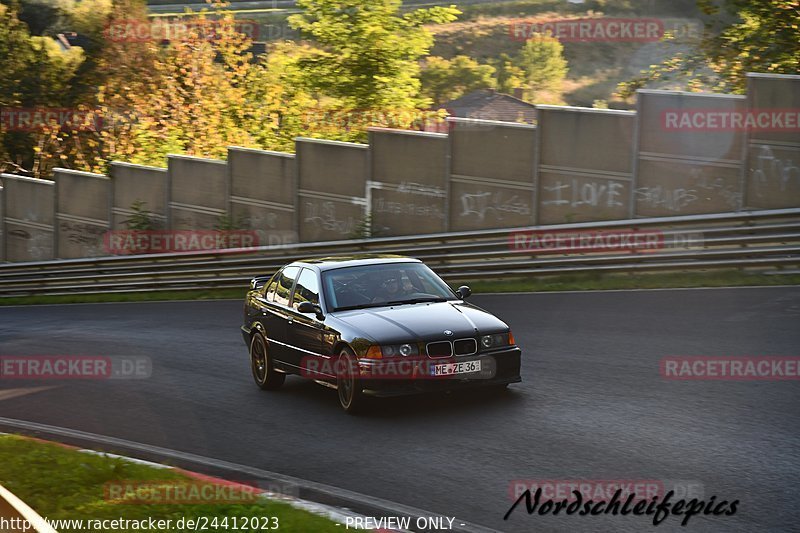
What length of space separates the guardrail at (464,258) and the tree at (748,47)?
24.4 feet

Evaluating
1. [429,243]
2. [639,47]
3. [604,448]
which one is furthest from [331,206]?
[639,47]

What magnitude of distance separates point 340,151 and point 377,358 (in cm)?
1705

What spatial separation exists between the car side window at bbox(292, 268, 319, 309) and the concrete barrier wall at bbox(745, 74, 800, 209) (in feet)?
32.5

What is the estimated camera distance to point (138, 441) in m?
10.9

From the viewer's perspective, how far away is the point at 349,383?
1085 centimetres

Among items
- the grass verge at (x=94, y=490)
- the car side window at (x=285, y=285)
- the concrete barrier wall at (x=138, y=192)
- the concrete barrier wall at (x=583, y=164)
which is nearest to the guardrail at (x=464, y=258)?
the concrete barrier wall at (x=583, y=164)

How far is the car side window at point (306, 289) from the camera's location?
11.9m

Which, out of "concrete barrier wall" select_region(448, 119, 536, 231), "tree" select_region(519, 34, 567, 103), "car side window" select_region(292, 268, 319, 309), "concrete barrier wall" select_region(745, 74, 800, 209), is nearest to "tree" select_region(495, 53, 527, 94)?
"tree" select_region(519, 34, 567, 103)

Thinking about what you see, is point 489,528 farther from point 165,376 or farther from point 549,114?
point 549,114

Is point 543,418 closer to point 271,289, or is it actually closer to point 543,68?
point 271,289

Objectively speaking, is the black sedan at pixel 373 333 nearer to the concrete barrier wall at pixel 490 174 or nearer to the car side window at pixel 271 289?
the car side window at pixel 271 289

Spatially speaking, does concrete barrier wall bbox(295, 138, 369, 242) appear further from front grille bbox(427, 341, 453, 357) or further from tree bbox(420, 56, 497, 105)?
tree bbox(420, 56, 497, 105)

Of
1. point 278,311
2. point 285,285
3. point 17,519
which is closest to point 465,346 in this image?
point 278,311

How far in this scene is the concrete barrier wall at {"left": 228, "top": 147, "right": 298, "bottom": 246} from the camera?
28141 millimetres
